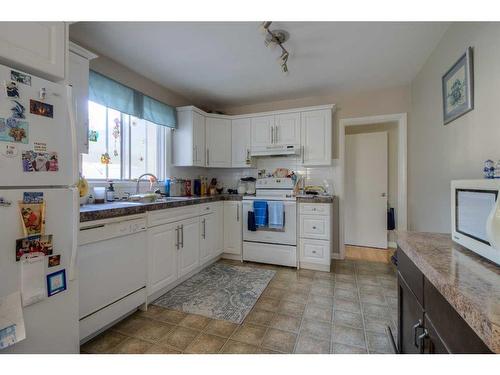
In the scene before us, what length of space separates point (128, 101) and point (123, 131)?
350 mm

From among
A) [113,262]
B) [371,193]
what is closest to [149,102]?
[113,262]

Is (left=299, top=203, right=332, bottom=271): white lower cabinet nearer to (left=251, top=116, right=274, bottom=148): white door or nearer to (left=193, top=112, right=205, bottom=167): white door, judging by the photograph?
(left=251, top=116, right=274, bottom=148): white door

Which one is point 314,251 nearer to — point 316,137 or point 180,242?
point 316,137

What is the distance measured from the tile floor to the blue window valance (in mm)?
1993

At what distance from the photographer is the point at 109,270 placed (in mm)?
1619

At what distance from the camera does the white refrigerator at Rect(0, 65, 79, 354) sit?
1.02 meters

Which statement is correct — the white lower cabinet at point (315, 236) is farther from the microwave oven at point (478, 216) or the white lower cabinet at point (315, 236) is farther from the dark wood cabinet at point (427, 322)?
the microwave oven at point (478, 216)

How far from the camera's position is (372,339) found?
1.58 meters

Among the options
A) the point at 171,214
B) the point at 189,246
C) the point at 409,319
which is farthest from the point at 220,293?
the point at 409,319

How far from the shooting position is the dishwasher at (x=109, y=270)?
4.80 ft

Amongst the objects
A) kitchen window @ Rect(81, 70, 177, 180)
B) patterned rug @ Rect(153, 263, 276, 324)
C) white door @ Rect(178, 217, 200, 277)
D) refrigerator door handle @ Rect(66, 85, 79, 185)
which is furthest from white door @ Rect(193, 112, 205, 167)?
refrigerator door handle @ Rect(66, 85, 79, 185)

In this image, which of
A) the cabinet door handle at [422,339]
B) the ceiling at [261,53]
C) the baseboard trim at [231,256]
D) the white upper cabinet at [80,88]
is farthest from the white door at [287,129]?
the cabinet door handle at [422,339]
